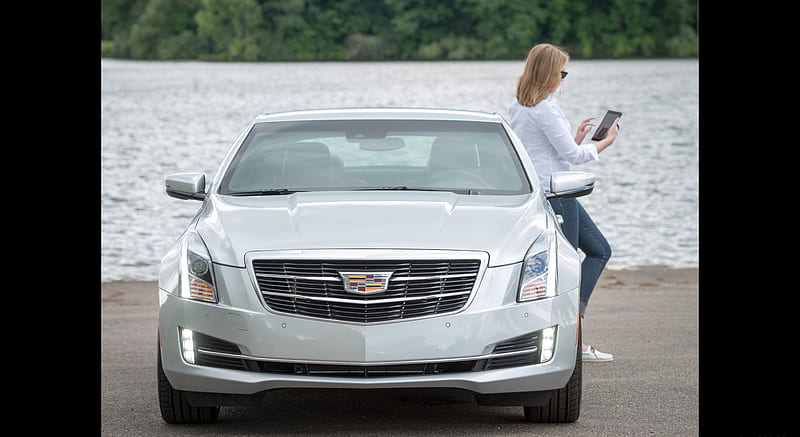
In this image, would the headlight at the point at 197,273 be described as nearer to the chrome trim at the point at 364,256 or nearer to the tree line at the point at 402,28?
the chrome trim at the point at 364,256

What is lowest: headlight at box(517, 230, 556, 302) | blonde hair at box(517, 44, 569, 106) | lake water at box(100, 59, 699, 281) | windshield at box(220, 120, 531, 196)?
lake water at box(100, 59, 699, 281)

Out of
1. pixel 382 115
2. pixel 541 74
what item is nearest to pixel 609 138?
pixel 541 74

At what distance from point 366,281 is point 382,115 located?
6.73 ft

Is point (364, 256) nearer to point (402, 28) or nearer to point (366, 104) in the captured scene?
point (366, 104)

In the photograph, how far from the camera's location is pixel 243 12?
90.6 meters

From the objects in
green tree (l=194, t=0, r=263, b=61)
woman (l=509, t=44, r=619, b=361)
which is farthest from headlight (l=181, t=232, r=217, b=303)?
green tree (l=194, t=0, r=263, b=61)

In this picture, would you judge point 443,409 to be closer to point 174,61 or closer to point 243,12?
point 243,12

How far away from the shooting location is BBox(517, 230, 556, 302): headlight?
18.2 feet

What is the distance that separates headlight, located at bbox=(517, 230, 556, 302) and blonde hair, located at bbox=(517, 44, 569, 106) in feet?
6.99

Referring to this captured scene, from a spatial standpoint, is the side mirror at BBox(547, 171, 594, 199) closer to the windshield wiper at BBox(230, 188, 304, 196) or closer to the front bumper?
the front bumper

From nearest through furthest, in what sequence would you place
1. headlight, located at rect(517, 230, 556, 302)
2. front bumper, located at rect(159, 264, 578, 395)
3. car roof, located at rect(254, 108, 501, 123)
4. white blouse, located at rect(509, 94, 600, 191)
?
1. front bumper, located at rect(159, 264, 578, 395)
2. headlight, located at rect(517, 230, 556, 302)
3. car roof, located at rect(254, 108, 501, 123)
4. white blouse, located at rect(509, 94, 600, 191)

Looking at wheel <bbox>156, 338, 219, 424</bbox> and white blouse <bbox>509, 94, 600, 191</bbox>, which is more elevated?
white blouse <bbox>509, 94, 600, 191</bbox>

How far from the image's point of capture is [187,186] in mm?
6664
